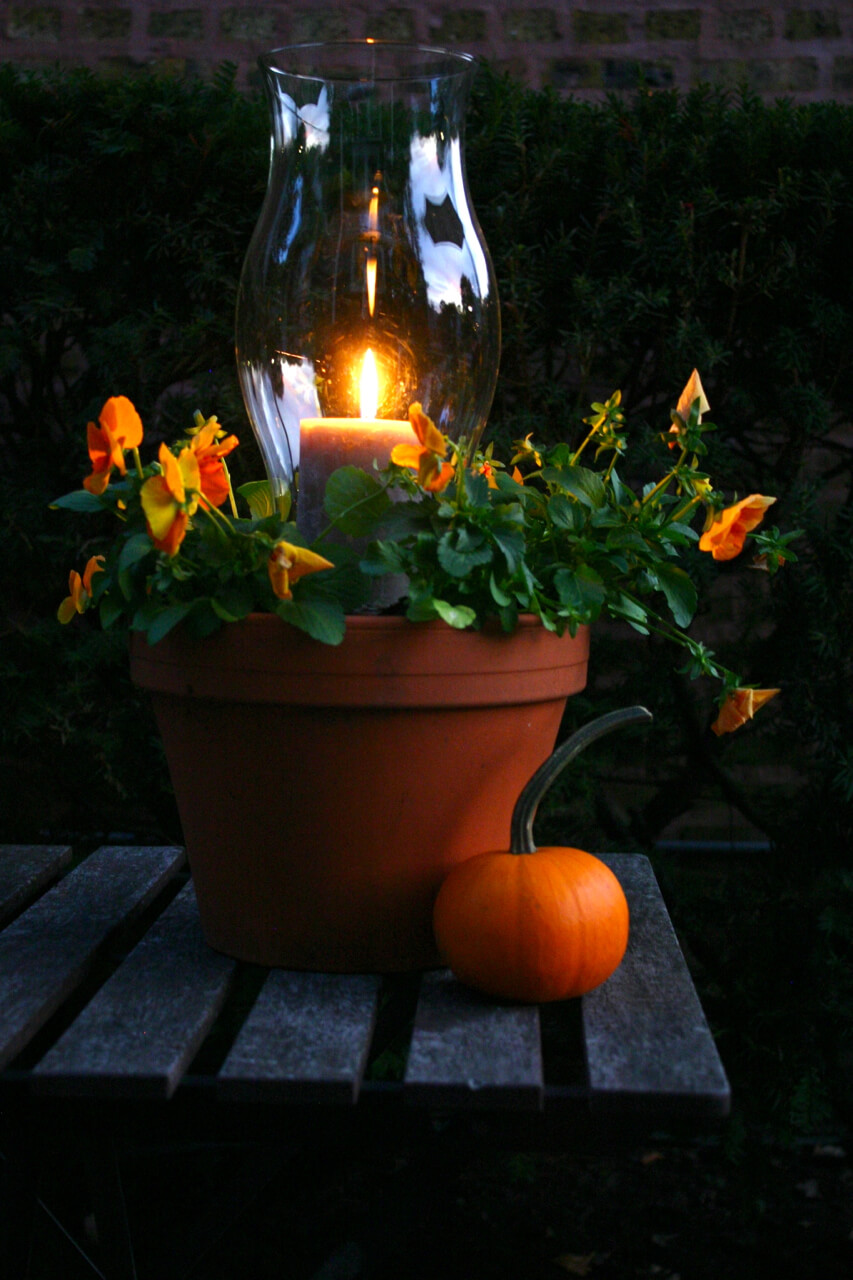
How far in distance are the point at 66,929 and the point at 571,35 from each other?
2.17m

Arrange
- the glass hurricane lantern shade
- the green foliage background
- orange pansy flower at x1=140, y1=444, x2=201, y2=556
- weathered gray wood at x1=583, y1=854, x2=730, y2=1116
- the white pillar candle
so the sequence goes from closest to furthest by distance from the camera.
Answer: weathered gray wood at x1=583, y1=854, x2=730, y2=1116, orange pansy flower at x1=140, y1=444, x2=201, y2=556, the white pillar candle, the glass hurricane lantern shade, the green foliage background

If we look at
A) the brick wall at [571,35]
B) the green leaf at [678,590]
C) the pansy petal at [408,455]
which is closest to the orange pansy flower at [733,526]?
the green leaf at [678,590]

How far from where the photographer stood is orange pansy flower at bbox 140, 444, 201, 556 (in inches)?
33.4

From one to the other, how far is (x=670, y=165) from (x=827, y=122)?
0.24m

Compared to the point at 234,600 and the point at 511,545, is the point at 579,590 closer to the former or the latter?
the point at 511,545

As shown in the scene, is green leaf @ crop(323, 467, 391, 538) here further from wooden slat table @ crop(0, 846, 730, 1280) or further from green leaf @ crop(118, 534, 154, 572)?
wooden slat table @ crop(0, 846, 730, 1280)

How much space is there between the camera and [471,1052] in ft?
2.61

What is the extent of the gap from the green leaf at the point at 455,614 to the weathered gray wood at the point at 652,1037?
32cm

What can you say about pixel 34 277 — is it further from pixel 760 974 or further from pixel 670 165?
pixel 760 974

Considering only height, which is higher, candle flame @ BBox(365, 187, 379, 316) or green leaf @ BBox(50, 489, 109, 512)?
candle flame @ BBox(365, 187, 379, 316)

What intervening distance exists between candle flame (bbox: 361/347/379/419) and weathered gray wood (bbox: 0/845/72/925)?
0.62m

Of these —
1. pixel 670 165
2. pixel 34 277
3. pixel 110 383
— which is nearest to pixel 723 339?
pixel 670 165

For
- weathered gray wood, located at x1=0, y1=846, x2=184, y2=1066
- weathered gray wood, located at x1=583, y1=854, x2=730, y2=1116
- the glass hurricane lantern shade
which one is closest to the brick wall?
the glass hurricane lantern shade

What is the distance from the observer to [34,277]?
1900mm
